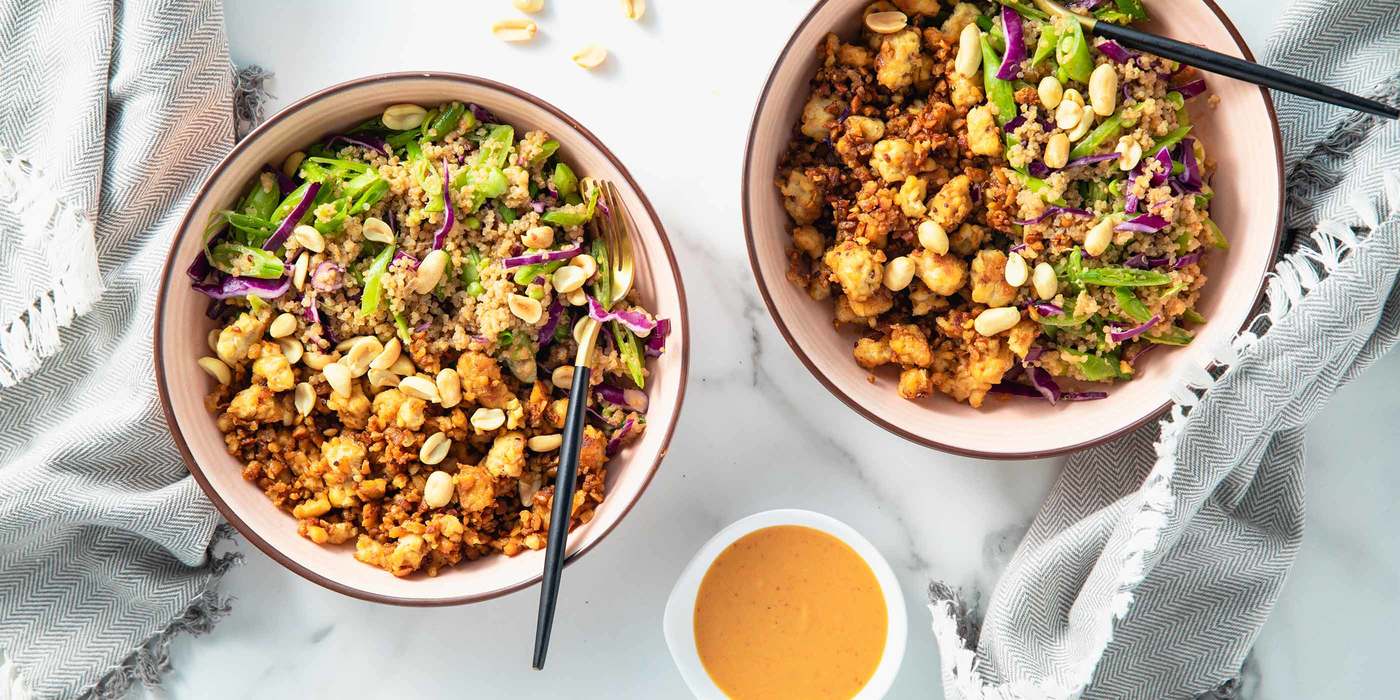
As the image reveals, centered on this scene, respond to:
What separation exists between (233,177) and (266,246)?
0.51 ft

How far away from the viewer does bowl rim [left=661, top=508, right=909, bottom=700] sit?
236cm

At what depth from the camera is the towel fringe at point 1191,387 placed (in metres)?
2.15

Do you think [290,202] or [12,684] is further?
[12,684]

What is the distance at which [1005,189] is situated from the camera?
211 centimetres

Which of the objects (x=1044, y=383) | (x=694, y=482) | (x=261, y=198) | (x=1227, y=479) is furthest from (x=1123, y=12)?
(x=261, y=198)

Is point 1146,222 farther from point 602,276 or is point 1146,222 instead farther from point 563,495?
point 563,495

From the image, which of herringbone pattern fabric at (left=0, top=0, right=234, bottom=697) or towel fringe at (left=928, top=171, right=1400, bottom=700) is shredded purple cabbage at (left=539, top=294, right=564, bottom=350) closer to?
herringbone pattern fabric at (left=0, top=0, right=234, bottom=697)

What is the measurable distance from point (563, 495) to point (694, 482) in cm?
56

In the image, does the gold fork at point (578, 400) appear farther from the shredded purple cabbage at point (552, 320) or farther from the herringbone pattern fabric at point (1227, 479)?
the herringbone pattern fabric at point (1227, 479)

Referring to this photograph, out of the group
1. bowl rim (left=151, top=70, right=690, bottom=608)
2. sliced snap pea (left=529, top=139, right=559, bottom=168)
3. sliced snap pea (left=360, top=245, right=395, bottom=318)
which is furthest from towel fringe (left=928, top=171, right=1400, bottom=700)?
sliced snap pea (left=360, top=245, right=395, bottom=318)

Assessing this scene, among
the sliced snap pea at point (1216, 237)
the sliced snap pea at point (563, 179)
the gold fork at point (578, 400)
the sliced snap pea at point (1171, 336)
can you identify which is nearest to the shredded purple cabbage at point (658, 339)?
the gold fork at point (578, 400)

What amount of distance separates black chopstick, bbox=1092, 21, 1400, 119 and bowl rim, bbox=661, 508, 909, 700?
1238 mm

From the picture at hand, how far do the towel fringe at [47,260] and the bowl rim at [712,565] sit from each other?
154 centimetres

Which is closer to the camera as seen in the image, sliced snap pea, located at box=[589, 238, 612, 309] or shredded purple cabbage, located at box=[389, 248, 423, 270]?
shredded purple cabbage, located at box=[389, 248, 423, 270]
